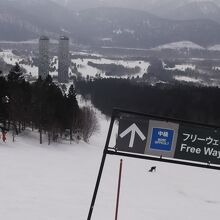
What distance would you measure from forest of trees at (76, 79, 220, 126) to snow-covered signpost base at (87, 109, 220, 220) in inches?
3740

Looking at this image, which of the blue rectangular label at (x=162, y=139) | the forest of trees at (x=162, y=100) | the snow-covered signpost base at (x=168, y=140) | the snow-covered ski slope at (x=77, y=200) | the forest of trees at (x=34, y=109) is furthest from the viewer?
the forest of trees at (x=162, y=100)

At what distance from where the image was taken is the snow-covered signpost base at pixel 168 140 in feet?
26.3

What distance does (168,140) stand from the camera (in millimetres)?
8141

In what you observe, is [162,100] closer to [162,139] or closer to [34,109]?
[34,109]

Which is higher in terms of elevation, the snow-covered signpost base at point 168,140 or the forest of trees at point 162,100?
the snow-covered signpost base at point 168,140

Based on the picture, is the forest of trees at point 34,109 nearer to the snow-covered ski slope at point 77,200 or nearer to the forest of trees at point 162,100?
the snow-covered ski slope at point 77,200

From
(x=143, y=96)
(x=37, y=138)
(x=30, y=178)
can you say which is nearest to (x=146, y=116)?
(x=30, y=178)

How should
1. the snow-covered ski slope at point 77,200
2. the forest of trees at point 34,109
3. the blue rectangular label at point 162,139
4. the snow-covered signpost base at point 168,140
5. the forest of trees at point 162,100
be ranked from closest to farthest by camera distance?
the snow-covered signpost base at point 168,140, the blue rectangular label at point 162,139, the snow-covered ski slope at point 77,200, the forest of trees at point 34,109, the forest of trees at point 162,100

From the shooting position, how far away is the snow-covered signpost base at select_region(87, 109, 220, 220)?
802cm

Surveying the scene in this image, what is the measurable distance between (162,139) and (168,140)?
117 mm

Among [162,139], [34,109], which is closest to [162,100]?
[34,109]

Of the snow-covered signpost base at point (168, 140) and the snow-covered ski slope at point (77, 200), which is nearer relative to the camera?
the snow-covered signpost base at point (168, 140)

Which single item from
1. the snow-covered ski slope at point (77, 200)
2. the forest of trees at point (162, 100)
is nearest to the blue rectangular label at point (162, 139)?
the snow-covered ski slope at point (77, 200)

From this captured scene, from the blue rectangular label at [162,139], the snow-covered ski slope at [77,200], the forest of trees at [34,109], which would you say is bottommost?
the forest of trees at [34,109]
